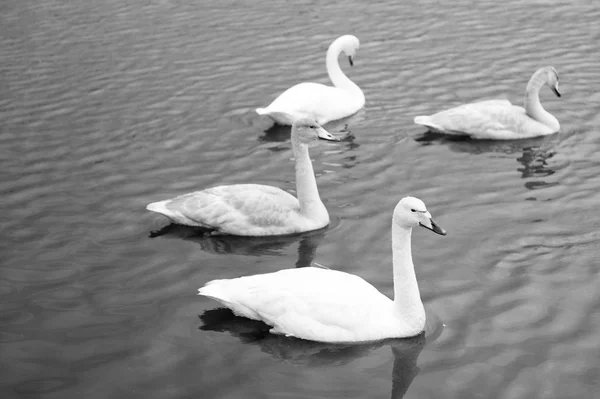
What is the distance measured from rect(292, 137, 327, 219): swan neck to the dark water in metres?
0.40

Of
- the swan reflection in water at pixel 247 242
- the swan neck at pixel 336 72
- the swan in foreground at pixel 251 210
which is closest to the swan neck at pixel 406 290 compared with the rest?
the swan reflection in water at pixel 247 242

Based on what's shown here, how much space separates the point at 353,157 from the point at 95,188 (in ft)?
12.5

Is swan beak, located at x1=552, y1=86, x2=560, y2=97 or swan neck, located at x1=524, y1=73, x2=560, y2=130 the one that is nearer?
swan neck, located at x1=524, y1=73, x2=560, y2=130

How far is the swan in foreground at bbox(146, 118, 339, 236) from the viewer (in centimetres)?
1188

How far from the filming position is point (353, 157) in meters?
14.5

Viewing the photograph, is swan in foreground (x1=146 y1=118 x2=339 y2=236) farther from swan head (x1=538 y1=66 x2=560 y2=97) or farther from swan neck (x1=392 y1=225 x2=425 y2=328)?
swan head (x1=538 y1=66 x2=560 y2=97)

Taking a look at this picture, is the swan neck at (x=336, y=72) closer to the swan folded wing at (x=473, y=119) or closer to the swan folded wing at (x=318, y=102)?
the swan folded wing at (x=318, y=102)

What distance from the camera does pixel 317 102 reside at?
1631cm

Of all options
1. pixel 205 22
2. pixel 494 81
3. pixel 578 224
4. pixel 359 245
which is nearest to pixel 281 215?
pixel 359 245

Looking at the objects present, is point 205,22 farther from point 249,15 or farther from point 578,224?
point 578,224

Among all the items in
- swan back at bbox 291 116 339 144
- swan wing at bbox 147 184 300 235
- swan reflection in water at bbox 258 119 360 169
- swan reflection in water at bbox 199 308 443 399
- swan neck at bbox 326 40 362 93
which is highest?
swan back at bbox 291 116 339 144

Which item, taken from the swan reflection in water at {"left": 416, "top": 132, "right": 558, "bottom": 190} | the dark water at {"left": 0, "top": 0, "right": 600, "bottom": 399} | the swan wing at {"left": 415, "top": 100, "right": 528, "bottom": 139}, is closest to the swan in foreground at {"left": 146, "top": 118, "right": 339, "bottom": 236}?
the dark water at {"left": 0, "top": 0, "right": 600, "bottom": 399}

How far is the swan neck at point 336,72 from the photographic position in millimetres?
17188

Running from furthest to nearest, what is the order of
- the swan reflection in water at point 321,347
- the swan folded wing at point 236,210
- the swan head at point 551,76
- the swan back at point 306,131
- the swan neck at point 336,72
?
1. the swan neck at point 336,72
2. the swan head at point 551,76
3. the swan back at point 306,131
4. the swan folded wing at point 236,210
5. the swan reflection in water at point 321,347
